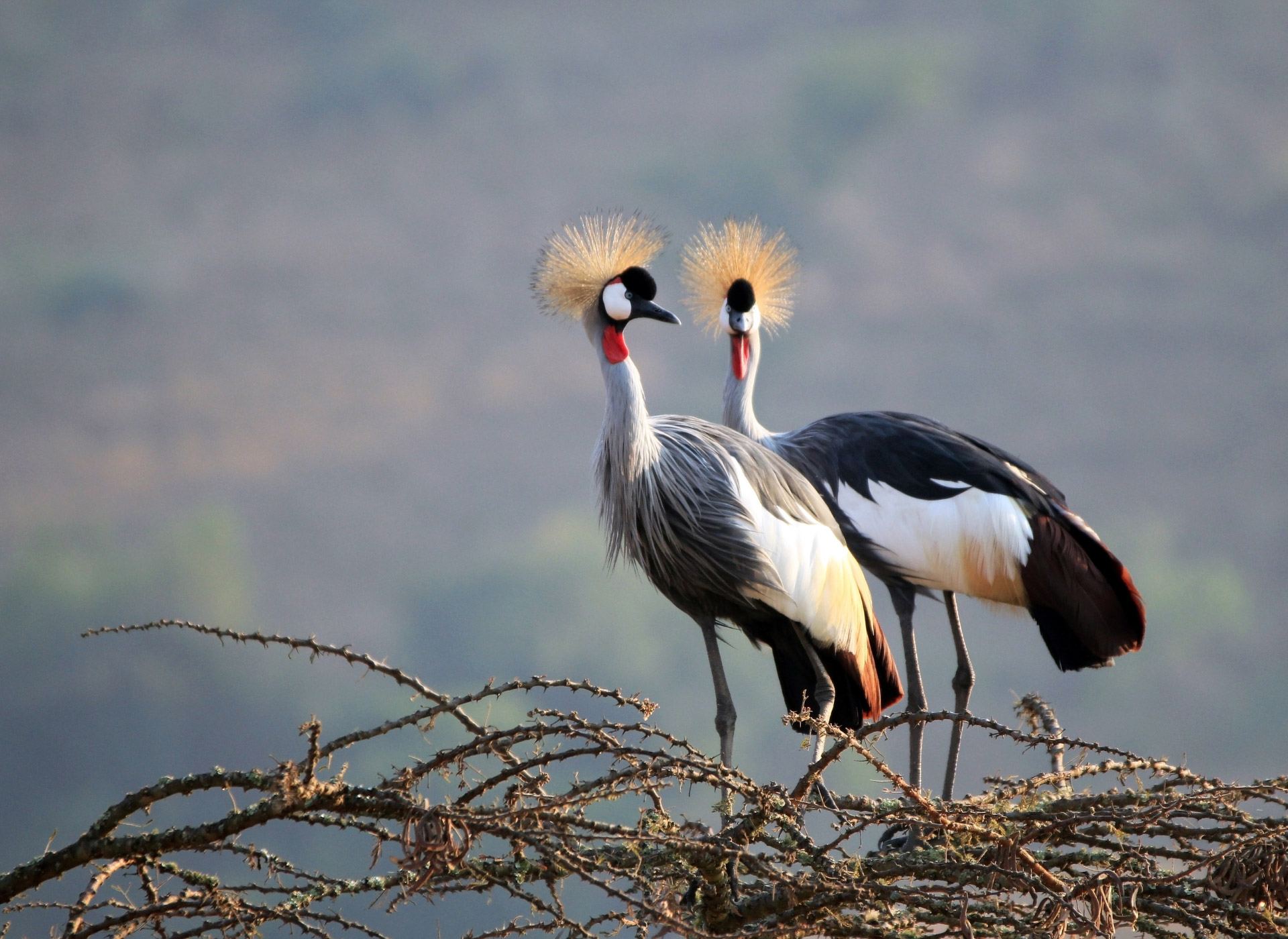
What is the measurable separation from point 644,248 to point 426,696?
2225mm

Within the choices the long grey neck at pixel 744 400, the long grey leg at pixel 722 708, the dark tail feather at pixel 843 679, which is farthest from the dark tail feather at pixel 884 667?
the long grey neck at pixel 744 400

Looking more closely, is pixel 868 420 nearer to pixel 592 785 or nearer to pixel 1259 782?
pixel 1259 782

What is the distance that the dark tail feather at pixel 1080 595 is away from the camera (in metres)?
3.66

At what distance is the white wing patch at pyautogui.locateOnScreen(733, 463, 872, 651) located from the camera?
325cm

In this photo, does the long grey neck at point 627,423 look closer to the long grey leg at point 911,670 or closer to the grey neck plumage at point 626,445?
the grey neck plumage at point 626,445

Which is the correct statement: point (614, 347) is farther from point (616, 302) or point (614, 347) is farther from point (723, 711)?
point (723, 711)

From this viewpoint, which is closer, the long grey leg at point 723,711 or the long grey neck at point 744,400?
the long grey leg at point 723,711

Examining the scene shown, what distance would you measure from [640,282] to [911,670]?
147cm

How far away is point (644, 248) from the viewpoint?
139 inches

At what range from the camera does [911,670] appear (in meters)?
3.84

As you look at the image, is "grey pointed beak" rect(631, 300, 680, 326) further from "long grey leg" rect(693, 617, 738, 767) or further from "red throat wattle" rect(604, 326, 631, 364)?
"long grey leg" rect(693, 617, 738, 767)

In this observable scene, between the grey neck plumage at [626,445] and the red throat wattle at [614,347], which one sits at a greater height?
the red throat wattle at [614,347]

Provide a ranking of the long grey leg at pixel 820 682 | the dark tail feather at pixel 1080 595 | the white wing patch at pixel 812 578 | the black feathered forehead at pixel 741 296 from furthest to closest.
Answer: the black feathered forehead at pixel 741 296
the dark tail feather at pixel 1080 595
the long grey leg at pixel 820 682
the white wing patch at pixel 812 578

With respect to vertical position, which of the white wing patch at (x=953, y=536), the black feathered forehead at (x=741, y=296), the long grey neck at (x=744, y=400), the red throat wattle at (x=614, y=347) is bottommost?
the white wing patch at (x=953, y=536)
